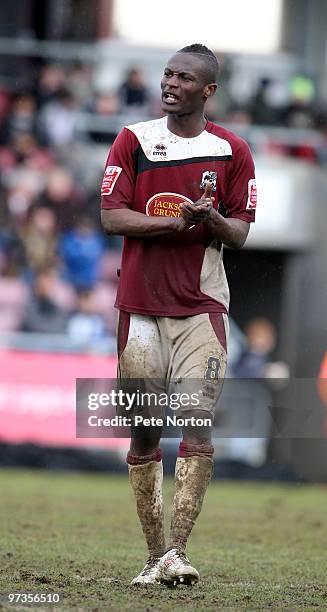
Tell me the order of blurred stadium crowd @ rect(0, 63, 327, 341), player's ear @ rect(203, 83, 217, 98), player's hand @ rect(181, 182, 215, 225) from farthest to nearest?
blurred stadium crowd @ rect(0, 63, 327, 341) → player's ear @ rect(203, 83, 217, 98) → player's hand @ rect(181, 182, 215, 225)

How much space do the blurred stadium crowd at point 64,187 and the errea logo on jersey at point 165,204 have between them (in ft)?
34.7

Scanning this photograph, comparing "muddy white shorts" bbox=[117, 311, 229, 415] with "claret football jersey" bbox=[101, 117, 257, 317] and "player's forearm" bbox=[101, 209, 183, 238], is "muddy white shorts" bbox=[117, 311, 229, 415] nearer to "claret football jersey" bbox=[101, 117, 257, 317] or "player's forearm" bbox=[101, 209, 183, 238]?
"claret football jersey" bbox=[101, 117, 257, 317]

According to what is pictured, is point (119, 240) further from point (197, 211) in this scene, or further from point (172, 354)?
point (197, 211)

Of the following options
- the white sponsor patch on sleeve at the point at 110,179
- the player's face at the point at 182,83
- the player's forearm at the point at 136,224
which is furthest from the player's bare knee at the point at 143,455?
the player's face at the point at 182,83

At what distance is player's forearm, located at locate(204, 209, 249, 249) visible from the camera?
665 centimetres

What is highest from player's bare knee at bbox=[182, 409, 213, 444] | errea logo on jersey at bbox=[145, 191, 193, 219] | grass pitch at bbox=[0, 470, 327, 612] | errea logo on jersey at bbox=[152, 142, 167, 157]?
errea logo on jersey at bbox=[152, 142, 167, 157]

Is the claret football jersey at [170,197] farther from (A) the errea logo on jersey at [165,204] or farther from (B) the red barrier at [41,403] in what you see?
(B) the red barrier at [41,403]

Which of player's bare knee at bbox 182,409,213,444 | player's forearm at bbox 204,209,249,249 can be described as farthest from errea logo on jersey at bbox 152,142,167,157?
player's bare knee at bbox 182,409,213,444

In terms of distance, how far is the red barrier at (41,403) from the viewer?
53.6 feet

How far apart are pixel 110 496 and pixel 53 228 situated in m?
6.58

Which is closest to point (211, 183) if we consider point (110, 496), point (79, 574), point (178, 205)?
point (178, 205)

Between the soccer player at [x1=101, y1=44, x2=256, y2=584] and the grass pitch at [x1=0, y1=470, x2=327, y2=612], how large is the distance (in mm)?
516

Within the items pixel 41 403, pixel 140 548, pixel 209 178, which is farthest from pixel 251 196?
pixel 41 403

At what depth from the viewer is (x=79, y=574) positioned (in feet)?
23.1
